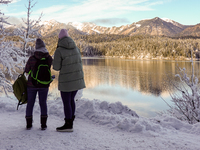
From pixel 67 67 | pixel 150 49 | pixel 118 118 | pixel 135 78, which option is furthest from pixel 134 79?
pixel 150 49

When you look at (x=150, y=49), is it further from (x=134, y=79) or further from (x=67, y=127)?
(x=67, y=127)

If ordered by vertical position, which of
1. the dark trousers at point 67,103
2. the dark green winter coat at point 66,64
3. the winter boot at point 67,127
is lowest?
the winter boot at point 67,127

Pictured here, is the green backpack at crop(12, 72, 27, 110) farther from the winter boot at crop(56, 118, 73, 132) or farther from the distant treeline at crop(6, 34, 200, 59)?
the distant treeline at crop(6, 34, 200, 59)

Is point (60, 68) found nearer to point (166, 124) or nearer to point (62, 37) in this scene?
point (62, 37)

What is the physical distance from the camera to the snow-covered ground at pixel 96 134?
3.08 m

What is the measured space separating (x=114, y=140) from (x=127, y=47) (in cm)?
14952

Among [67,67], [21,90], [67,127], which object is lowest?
[67,127]

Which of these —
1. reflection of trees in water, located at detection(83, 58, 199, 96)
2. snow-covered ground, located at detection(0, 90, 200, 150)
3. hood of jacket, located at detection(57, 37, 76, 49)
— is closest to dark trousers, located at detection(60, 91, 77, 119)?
snow-covered ground, located at detection(0, 90, 200, 150)

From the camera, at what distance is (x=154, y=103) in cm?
1595

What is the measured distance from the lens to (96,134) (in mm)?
3746

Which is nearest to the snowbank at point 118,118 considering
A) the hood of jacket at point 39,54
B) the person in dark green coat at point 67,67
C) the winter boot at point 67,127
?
the winter boot at point 67,127

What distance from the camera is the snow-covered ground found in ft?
10.1

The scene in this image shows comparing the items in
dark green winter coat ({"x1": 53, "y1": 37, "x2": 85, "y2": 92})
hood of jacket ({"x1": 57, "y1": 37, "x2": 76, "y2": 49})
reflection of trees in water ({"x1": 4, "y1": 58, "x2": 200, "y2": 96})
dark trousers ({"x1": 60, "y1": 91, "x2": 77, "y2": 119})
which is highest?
hood of jacket ({"x1": 57, "y1": 37, "x2": 76, "y2": 49})

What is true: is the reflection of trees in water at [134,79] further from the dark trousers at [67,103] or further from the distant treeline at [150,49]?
the distant treeline at [150,49]
